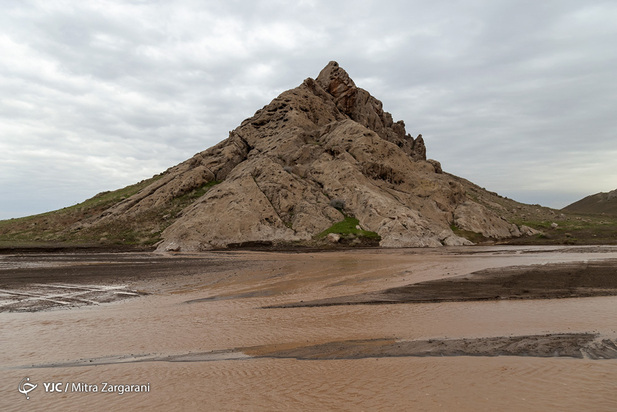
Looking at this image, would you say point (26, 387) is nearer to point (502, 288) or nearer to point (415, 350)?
point (415, 350)

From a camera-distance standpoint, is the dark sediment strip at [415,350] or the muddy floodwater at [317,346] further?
the dark sediment strip at [415,350]

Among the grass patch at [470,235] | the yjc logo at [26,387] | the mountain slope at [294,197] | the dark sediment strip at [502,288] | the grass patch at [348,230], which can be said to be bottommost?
the dark sediment strip at [502,288]

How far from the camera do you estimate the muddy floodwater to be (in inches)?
279

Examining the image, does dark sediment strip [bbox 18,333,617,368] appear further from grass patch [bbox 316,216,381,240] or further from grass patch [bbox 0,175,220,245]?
grass patch [bbox 0,175,220,245]

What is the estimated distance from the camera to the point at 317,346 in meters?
10.4

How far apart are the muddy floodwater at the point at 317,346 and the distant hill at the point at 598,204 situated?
16241 cm

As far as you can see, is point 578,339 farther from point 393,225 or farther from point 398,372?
point 393,225

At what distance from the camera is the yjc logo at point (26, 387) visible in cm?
780

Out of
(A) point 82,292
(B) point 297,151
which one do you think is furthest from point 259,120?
(A) point 82,292

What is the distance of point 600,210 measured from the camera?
151125 mm

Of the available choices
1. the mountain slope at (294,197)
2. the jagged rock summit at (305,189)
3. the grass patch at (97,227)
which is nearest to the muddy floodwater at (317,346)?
the mountain slope at (294,197)

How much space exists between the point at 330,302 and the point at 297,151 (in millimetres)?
58823

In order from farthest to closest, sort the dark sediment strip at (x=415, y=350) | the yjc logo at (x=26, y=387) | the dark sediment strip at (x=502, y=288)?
the dark sediment strip at (x=502, y=288)
the dark sediment strip at (x=415, y=350)
the yjc logo at (x=26, y=387)

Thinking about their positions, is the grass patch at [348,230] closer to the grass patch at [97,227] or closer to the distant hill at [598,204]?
the grass patch at [97,227]
